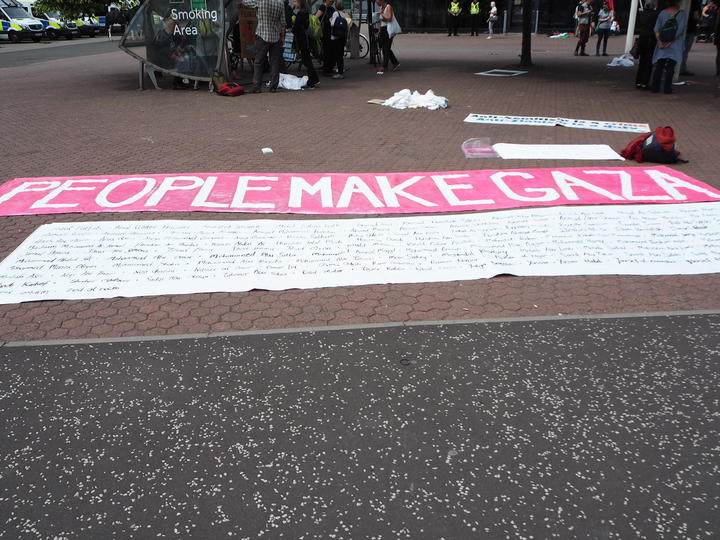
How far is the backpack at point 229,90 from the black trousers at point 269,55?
504mm

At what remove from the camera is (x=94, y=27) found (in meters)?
39.6

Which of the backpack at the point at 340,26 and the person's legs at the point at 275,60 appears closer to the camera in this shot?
the person's legs at the point at 275,60

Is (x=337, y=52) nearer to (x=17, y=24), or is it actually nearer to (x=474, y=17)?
(x=474, y=17)

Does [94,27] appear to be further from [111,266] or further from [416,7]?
[111,266]

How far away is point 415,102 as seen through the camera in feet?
41.7

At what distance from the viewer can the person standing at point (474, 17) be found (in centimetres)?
3366

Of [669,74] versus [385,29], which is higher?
[385,29]

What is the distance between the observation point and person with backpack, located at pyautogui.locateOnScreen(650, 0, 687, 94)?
12062 mm

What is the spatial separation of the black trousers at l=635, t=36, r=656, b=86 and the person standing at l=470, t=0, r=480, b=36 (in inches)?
845

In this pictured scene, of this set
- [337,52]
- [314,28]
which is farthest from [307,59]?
[337,52]

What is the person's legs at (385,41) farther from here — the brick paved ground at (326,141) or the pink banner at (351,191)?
the pink banner at (351,191)

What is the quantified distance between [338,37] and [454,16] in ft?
64.6

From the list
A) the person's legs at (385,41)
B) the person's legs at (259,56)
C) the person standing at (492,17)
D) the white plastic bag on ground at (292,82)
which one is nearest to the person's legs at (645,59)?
the person's legs at (385,41)

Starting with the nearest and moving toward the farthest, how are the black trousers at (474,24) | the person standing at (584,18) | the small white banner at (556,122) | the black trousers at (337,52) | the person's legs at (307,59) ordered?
the small white banner at (556,122) < the person's legs at (307,59) < the black trousers at (337,52) < the person standing at (584,18) < the black trousers at (474,24)
